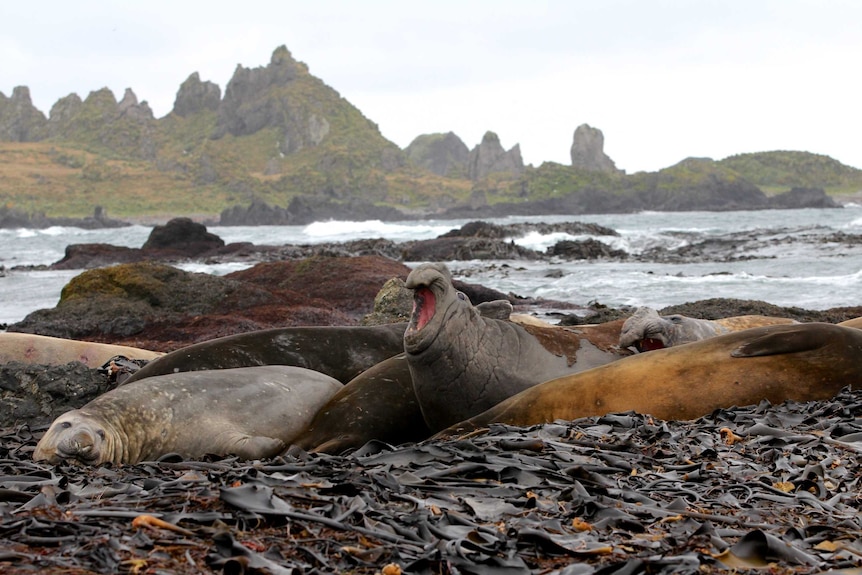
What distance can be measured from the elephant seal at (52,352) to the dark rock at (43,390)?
1.44 m

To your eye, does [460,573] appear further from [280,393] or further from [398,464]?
[280,393]

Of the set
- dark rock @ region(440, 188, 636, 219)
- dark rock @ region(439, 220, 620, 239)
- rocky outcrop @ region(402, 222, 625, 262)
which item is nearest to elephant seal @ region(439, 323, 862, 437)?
rocky outcrop @ region(402, 222, 625, 262)

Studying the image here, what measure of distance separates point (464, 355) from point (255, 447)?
61.5 inches

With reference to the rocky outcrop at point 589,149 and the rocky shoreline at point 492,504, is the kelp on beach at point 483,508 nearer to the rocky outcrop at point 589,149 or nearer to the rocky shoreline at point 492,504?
the rocky shoreline at point 492,504

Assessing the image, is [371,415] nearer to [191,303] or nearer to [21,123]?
[191,303]

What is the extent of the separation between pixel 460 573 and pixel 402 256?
97.2ft

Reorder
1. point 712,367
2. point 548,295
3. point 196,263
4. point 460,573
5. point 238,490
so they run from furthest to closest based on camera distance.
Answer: point 196,263 < point 548,295 < point 712,367 < point 238,490 < point 460,573

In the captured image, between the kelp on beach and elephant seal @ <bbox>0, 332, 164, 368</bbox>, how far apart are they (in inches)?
186

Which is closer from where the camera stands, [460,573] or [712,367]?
[460,573]

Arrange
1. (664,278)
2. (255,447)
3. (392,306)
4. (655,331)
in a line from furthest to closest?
(664,278), (392,306), (655,331), (255,447)

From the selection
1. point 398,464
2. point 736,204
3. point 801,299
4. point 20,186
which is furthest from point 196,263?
point 20,186

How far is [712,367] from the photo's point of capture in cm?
623

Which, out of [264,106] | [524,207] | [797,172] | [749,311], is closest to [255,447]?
[749,311]

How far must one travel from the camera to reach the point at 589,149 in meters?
151
